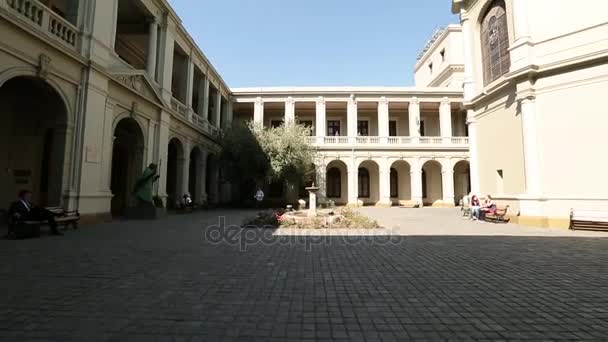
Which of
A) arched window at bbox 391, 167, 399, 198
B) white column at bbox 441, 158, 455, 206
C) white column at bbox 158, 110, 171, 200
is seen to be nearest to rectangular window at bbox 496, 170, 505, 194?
white column at bbox 441, 158, 455, 206

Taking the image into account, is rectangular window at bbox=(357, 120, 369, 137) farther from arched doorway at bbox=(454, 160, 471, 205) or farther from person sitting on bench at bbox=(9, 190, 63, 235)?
person sitting on bench at bbox=(9, 190, 63, 235)

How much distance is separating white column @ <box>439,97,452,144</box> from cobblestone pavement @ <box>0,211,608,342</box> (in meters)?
20.0

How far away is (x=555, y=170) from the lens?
11359mm

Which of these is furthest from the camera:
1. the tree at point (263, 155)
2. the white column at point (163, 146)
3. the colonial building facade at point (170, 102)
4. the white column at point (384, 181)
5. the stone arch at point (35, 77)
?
the white column at point (384, 181)

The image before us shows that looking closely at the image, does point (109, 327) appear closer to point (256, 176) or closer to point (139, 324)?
point (139, 324)

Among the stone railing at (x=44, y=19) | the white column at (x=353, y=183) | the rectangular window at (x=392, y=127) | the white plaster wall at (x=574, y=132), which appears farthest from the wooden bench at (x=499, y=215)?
the stone railing at (x=44, y=19)

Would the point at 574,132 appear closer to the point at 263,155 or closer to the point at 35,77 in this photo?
the point at 263,155

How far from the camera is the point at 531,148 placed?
1180 centimetres

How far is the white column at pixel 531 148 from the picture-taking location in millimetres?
11656

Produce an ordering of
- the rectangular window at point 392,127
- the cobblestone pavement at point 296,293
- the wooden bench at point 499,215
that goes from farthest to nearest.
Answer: the rectangular window at point 392,127 < the wooden bench at point 499,215 < the cobblestone pavement at point 296,293

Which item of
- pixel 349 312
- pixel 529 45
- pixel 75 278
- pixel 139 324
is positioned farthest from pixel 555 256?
pixel 529 45

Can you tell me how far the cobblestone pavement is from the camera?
2859 millimetres

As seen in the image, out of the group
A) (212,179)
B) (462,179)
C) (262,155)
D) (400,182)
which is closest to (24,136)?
(262,155)

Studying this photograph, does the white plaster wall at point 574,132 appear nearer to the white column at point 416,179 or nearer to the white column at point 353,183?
the white column at point 416,179
